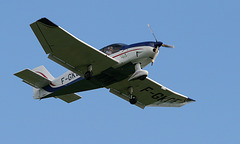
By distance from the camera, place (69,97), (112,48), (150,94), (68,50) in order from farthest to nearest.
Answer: (69,97)
(150,94)
(112,48)
(68,50)

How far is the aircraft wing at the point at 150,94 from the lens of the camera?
2497 centimetres

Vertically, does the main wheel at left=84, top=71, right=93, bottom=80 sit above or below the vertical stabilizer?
below

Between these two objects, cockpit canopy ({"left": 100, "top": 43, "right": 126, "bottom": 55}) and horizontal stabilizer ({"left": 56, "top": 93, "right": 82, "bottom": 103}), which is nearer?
cockpit canopy ({"left": 100, "top": 43, "right": 126, "bottom": 55})

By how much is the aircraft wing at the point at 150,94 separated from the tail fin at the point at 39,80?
302cm

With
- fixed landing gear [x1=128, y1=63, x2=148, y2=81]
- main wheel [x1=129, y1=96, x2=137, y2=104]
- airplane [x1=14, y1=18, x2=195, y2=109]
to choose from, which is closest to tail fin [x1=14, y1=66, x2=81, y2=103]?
airplane [x1=14, y1=18, x2=195, y2=109]

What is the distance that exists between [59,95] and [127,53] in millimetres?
5899

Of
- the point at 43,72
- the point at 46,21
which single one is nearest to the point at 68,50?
the point at 46,21

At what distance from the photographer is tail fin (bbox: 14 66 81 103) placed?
944 inches

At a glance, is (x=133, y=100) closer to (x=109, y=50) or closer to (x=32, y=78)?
(x=109, y=50)

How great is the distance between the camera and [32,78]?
965 inches

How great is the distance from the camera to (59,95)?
25156 millimetres

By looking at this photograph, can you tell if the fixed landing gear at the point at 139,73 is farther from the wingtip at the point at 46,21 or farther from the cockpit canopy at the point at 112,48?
the wingtip at the point at 46,21

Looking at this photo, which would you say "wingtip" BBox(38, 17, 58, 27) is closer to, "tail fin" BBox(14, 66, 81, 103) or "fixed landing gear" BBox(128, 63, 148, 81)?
"tail fin" BBox(14, 66, 81, 103)

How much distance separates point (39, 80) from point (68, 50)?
4.64m
